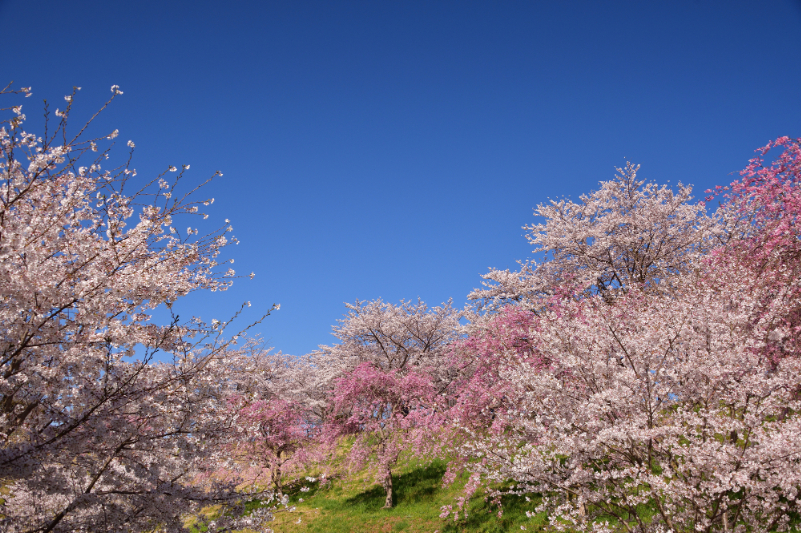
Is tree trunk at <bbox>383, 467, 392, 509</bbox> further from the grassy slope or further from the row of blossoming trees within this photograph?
the row of blossoming trees

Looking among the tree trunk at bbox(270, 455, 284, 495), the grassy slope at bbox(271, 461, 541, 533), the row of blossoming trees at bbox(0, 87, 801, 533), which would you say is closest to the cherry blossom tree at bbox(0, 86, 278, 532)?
the row of blossoming trees at bbox(0, 87, 801, 533)

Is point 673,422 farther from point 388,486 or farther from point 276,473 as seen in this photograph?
point 276,473

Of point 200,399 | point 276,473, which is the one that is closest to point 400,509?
point 276,473

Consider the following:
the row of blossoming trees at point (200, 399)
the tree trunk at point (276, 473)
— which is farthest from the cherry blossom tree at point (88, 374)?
the tree trunk at point (276, 473)

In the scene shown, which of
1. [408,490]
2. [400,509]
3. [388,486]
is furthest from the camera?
[408,490]

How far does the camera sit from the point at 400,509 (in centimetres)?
1533

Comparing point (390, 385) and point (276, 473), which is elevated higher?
point (390, 385)

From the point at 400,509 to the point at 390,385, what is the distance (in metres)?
4.45

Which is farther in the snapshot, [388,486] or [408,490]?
[408,490]

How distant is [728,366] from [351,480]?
1780cm

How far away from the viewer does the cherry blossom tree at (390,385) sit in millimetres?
15836

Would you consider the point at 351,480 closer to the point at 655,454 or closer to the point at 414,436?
the point at 414,436

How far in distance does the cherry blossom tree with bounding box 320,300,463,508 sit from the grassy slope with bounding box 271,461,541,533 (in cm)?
102

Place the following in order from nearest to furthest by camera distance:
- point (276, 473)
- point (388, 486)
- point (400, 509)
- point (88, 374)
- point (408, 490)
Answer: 1. point (88, 374)
2. point (400, 509)
3. point (388, 486)
4. point (408, 490)
5. point (276, 473)
